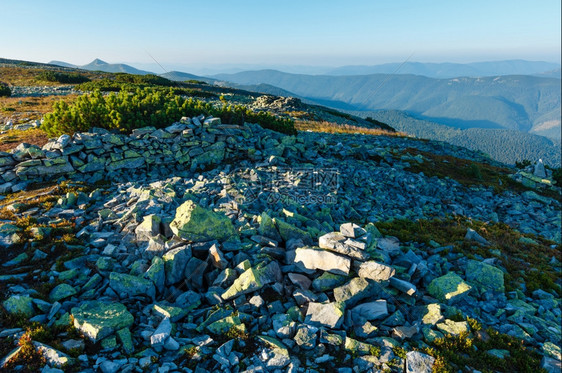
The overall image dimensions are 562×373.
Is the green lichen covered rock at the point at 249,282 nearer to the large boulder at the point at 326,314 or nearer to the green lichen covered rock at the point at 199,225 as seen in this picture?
the large boulder at the point at 326,314

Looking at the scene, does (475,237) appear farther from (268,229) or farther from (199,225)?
(199,225)

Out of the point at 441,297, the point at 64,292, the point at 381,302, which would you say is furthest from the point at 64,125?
the point at 441,297

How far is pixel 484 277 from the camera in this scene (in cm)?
893

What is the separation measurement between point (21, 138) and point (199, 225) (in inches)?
587

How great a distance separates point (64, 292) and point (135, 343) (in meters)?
2.36

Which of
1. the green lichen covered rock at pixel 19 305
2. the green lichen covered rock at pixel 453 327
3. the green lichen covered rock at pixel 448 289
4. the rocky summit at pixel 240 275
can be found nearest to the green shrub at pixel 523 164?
the rocky summit at pixel 240 275

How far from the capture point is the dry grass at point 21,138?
14810 millimetres

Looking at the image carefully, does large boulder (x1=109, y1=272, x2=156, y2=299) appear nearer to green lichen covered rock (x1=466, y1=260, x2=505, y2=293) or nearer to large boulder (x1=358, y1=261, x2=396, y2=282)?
large boulder (x1=358, y1=261, x2=396, y2=282)

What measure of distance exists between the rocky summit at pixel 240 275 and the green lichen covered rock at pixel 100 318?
3 cm

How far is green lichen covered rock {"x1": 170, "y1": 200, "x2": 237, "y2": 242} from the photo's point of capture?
7926mm

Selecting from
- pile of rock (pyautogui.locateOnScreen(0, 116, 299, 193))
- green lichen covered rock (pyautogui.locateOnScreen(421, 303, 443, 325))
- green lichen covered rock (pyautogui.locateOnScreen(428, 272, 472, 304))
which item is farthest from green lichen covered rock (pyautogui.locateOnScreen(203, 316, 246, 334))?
pile of rock (pyautogui.locateOnScreen(0, 116, 299, 193))

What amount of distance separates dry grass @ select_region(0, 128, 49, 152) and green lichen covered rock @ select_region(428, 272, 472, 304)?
1814 centimetres

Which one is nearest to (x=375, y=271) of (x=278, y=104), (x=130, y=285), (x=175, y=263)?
(x=175, y=263)

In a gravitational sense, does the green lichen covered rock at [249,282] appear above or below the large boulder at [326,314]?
above
